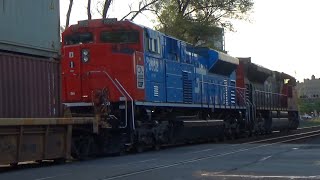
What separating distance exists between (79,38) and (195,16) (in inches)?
1060

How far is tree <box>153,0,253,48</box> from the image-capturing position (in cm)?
4159

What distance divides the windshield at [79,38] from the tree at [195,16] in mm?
22502

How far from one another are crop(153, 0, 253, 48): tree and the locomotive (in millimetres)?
18008

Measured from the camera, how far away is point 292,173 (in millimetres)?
11164

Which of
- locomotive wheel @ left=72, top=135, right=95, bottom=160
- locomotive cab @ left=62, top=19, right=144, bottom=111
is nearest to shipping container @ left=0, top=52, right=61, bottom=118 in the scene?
locomotive wheel @ left=72, top=135, right=95, bottom=160

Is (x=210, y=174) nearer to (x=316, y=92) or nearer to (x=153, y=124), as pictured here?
(x=153, y=124)

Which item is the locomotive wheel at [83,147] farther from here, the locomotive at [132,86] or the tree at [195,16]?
the tree at [195,16]

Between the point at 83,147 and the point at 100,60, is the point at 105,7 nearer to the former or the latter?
the point at 100,60

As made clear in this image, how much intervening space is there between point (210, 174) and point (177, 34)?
30.5 m

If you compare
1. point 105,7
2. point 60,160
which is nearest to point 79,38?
point 60,160

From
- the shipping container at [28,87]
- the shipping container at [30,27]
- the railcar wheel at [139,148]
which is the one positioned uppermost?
→ the shipping container at [30,27]

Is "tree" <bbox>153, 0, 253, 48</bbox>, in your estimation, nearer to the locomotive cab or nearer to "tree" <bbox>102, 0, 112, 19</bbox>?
"tree" <bbox>102, 0, 112, 19</bbox>

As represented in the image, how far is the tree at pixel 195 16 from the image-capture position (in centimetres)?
4159

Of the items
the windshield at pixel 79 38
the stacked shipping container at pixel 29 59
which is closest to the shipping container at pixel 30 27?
the stacked shipping container at pixel 29 59
